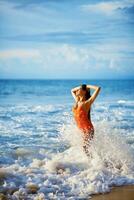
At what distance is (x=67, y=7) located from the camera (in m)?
3.81

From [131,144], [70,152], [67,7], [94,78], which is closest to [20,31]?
[67,7]

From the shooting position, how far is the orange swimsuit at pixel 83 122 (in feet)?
12.5

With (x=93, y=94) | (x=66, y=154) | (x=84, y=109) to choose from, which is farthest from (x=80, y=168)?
(x=93, y=94)

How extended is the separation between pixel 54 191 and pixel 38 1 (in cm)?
159

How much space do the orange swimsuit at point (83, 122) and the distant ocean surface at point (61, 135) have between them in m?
0.08

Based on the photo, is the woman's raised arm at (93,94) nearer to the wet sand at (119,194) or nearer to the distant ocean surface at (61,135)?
the distant ocean surface at (61,135)

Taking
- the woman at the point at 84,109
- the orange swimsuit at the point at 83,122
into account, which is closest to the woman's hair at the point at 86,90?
the woman at the point at 84,109

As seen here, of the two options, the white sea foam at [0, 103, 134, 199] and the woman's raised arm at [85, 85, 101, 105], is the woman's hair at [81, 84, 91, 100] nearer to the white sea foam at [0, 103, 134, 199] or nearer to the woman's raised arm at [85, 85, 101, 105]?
the woman's raised arm at [85, 85, 101, 105]

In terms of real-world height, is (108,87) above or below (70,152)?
above

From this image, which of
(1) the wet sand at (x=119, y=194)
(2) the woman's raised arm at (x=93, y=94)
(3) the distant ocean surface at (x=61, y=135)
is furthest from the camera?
(2) the woman's raised arm at (x=93, y=94)

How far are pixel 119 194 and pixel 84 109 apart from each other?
0.82 meters

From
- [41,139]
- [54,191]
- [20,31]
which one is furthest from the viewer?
[41,139]

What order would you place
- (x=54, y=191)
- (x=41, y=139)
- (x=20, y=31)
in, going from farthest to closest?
1. (x=41, y=139)
2. (x=20, y=31)
3. (x=54, y=191)

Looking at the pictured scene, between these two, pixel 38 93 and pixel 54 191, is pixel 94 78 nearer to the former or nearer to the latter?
pixel 38 93
